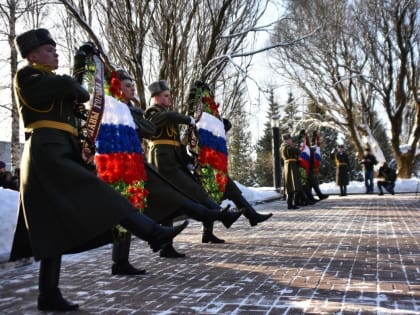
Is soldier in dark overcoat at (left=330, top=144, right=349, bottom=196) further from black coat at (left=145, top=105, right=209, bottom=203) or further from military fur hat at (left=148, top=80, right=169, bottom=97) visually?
military fur hat at (left=148, top=80, right=169, bottom=97)

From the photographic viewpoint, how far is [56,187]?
3480mm

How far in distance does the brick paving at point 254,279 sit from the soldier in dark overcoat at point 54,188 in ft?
1.63

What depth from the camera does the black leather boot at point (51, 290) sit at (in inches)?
144

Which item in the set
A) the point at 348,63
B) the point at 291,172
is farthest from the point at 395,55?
the point at 291,172

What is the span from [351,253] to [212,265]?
64.6 inches

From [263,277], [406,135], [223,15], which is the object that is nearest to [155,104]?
[263,277]

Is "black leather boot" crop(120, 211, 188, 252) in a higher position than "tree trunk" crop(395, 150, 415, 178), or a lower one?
lower

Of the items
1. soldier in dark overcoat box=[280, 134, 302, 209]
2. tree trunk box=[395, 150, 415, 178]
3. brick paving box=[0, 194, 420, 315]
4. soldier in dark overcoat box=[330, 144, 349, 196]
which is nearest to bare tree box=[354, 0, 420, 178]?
tree trunk box=[395, 150, 415, 178]

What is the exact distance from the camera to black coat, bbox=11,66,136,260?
342 centimetres

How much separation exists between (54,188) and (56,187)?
15 mm

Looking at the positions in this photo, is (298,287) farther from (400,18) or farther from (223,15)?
(400,18)

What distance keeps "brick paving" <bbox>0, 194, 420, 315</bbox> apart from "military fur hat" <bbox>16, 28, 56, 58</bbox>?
74.9 inches

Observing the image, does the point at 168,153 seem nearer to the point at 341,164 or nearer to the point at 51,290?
the point at 51,290

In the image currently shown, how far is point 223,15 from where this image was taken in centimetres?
1435
